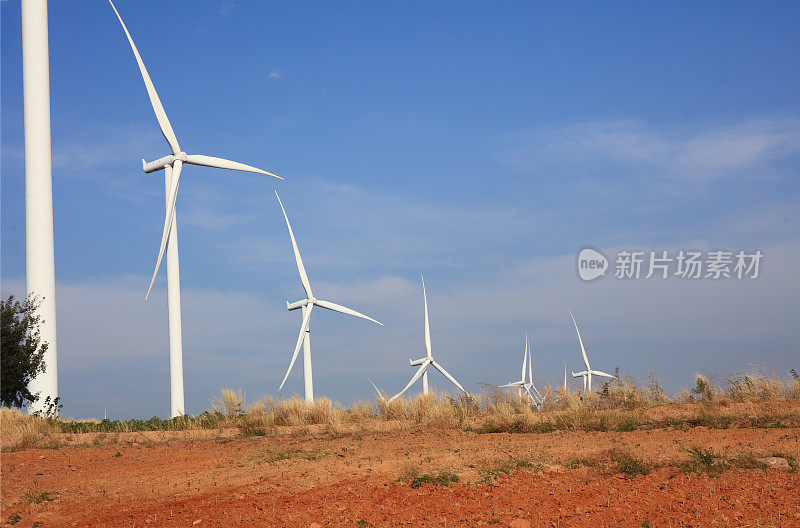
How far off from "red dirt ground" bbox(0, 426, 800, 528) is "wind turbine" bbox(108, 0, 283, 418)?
12.0m

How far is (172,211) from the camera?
2934cm

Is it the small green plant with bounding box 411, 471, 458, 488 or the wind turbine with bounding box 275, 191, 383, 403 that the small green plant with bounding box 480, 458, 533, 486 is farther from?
the wind turbine with bounding box 275, 191, 383, 403

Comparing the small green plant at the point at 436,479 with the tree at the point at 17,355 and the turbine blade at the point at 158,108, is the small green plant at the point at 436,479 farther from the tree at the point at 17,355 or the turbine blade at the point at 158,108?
the turbine blade at the point at 158,108

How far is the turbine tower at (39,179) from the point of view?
95.7ft

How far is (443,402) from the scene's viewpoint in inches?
873

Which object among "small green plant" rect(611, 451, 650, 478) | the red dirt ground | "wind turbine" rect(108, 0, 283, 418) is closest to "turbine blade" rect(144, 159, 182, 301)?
"wind turbine" rect(108, 0, 283, 418)

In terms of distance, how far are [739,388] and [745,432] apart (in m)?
7.17

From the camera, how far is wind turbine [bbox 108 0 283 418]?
28.7 metres

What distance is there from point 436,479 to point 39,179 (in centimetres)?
2661

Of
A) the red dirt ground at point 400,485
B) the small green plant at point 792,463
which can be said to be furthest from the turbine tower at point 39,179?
the small green plant at point 792,463

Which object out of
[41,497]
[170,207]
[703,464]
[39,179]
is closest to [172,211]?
[170,207]

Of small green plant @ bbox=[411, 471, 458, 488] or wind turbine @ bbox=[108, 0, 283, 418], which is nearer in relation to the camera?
small green plant @ bbox=[411, 471, 458, 488]

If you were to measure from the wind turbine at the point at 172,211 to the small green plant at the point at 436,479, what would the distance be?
16720mm

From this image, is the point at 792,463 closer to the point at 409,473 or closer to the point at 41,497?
the point at 409,473
